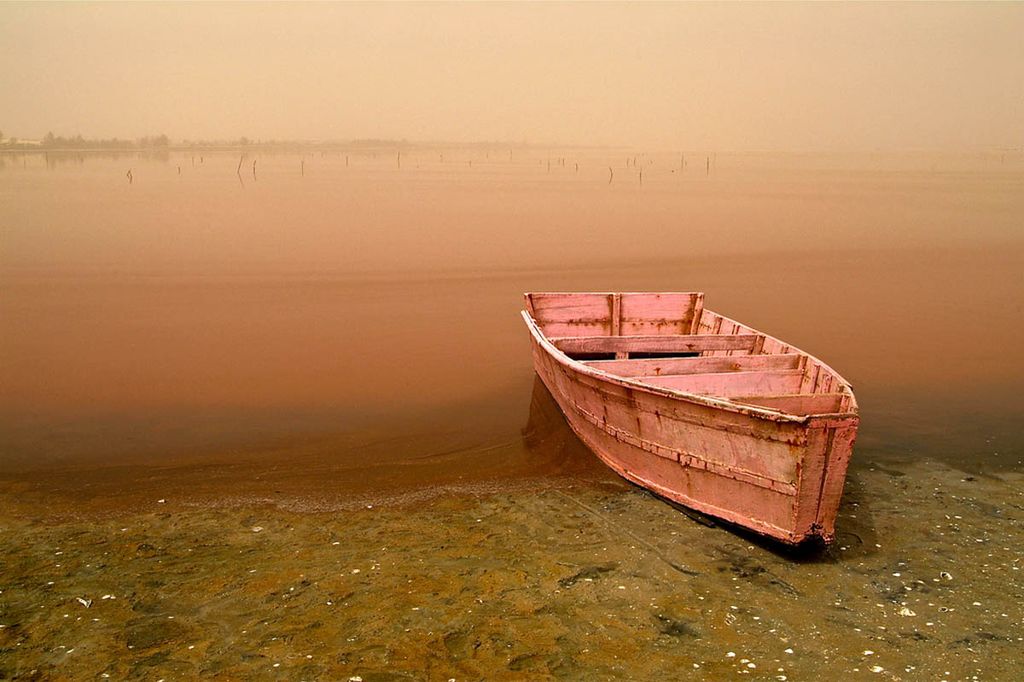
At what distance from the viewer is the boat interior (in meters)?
8.13

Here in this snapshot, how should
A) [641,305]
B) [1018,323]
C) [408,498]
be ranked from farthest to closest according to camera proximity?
[1018,323] < [641,305] < [408,498]

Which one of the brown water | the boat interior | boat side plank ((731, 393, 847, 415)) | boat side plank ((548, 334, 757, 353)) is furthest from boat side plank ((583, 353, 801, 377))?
boat side plank ((731, 393, 847, 415))

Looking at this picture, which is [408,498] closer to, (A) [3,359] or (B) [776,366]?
(B) [776,366]

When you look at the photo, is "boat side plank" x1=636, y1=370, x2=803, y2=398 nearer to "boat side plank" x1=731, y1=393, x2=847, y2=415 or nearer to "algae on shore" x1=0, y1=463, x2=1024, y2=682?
"boat side plank" x1=731, y1=393, x2=847, y2=415

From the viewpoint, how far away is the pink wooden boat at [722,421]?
6.82 meters

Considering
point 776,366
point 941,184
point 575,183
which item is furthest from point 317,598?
point 941,184

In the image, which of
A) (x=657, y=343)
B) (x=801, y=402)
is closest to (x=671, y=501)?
(x=801, y=402)

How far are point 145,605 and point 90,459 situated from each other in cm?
406

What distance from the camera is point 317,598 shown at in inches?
254

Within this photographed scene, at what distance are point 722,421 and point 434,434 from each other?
4.51 m

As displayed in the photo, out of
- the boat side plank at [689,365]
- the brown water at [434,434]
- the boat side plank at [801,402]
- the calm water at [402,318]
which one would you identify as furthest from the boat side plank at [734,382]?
the calm water at [402,318]

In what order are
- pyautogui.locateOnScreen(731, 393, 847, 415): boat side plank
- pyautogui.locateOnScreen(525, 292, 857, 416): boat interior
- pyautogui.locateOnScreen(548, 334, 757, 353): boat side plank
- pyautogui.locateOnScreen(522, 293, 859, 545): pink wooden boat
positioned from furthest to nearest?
pyautogui.locateOnScreen(548, 334, 757, 353): boat side plank, pyautogui.locateOnScreen(525, 292, 857, 416): boat interior, pyautogui.locateOnScreen(731, 393, 847, 415): boat side plank, pyautogui.locateOnScreen(522, 293, 859, 545): pink wooden boat

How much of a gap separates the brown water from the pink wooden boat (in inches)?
15.5

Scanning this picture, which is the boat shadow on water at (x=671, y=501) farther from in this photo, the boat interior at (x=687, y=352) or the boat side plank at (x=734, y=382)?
the boat side plank at (x=734, y=382)
